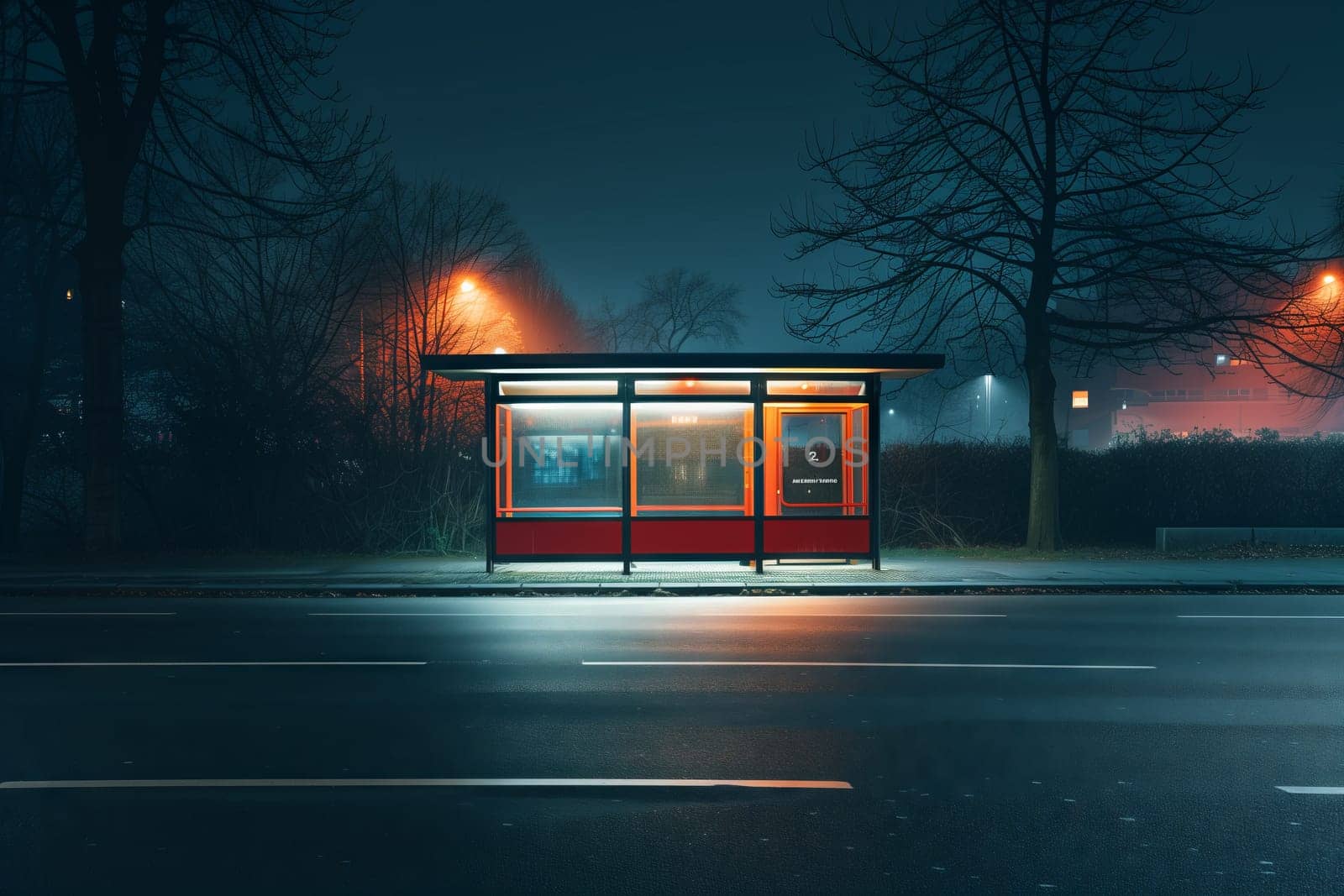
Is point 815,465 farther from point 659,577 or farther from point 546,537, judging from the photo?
point 546,537

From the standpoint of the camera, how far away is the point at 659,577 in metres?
16.7

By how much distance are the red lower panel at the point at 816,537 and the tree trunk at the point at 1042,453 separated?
15.6ft

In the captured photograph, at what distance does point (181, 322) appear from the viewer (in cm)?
2227

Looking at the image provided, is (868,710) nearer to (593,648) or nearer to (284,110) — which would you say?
(593,648)

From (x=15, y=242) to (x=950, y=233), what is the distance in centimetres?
1973

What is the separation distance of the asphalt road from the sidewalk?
396cm

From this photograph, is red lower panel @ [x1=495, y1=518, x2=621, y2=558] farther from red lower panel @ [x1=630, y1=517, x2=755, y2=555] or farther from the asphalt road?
the asphalt road

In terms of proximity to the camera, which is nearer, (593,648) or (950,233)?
(593,648)

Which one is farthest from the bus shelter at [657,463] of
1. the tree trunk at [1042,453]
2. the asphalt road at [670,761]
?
the asphalt road at [670,761]

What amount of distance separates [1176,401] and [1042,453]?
61.4 meters

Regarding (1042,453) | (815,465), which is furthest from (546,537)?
(1042,453)

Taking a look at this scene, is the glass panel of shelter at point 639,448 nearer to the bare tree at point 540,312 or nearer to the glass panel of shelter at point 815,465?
the glass panel of shelter at point 815,465

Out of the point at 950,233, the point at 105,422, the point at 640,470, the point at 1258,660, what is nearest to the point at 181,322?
the point at 105,422

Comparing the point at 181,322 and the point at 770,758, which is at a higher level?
the point at 181,322
